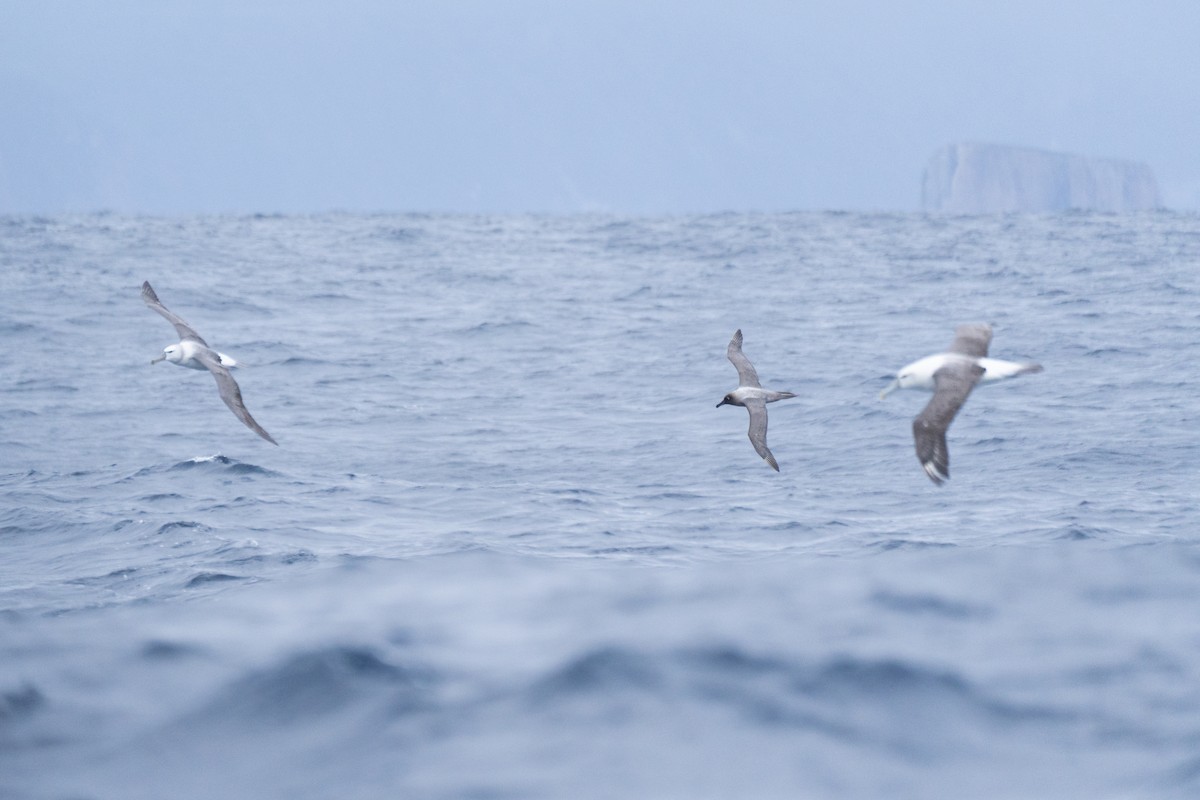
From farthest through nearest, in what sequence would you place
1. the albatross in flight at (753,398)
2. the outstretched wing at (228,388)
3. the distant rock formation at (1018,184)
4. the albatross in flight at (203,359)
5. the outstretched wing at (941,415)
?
the distant rock formation at (1018,184), the albatross in flight at (203,359), the albatross in flight at (753,398), the outstretched wing at (228,388), the outstretched wing at (941,415)

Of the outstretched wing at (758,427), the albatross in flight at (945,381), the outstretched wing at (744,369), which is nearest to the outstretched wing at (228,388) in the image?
the outstretched wing at (758,427)

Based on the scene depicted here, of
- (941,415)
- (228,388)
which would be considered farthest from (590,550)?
(941,415)

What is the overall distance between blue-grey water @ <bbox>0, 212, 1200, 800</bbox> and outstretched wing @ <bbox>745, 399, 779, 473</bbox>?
1.23 metres

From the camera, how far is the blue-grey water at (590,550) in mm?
8562

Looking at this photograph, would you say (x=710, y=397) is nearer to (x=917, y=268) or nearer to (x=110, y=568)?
(x=110, y=568)

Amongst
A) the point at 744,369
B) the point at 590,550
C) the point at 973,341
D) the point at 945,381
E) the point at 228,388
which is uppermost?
the point at 973,341

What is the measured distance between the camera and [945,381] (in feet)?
29.8

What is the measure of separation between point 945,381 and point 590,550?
488 centimetres

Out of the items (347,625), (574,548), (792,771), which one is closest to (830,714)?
(792,771)

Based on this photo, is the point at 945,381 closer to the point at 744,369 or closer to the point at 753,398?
the point at 753,398

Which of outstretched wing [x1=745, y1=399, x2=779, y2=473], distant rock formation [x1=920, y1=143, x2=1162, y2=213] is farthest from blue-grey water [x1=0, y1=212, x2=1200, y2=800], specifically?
distant rock formation [x1=920, y1=143, x2=1162, y2=213]

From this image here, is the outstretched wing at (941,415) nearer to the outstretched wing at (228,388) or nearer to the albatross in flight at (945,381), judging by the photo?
the albatross in flight at (945,381)

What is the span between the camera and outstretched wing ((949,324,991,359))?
32.4ft

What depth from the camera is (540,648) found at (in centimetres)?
954
